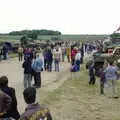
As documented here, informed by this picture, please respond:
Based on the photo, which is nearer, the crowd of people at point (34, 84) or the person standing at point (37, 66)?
the crowd of people at point (34, 84)

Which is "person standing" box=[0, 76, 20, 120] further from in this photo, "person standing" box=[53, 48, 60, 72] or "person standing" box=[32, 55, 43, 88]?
"person standing" box=[53, 48, 60, 72]

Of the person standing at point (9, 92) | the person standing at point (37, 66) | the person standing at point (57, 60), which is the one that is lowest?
the person standing at point (57, 60)

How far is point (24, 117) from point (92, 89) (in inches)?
643

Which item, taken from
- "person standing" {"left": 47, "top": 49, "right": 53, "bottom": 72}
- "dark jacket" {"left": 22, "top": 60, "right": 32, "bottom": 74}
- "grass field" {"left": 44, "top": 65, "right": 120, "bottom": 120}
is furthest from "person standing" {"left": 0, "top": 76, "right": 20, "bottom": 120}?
"person standing" {"left": 47, "top": 49, "right": 53, "bottom": 72}

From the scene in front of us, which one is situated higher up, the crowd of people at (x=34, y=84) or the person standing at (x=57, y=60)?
the crowd of people at (x=34, y=84)

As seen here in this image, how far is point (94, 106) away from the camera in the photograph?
18.3m

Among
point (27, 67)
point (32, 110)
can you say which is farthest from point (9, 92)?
point (27, 67)

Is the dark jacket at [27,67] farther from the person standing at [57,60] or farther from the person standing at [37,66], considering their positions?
the person standing at [57,60]

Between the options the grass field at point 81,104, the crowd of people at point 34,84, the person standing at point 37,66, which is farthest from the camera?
the person standing at point 37,66

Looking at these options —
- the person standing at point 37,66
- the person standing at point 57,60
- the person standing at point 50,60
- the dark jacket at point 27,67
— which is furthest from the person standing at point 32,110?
the person standing at point 57,60

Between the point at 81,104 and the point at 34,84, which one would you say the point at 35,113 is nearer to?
the point at 81,104

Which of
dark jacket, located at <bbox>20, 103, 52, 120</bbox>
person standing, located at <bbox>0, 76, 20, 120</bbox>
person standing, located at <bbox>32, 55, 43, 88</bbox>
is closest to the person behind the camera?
dark jacket, located at <bbox>20, 103, 52, 120</bbox>

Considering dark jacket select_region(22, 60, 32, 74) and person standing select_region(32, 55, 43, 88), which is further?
person standing select_region(32, 55, 43, 88)

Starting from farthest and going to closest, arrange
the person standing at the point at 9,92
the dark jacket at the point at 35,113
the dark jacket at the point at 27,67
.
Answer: the dark jacket at the point at 27,67, the person standing at the point at 9,92, the dark jacket at the point at 35,113
